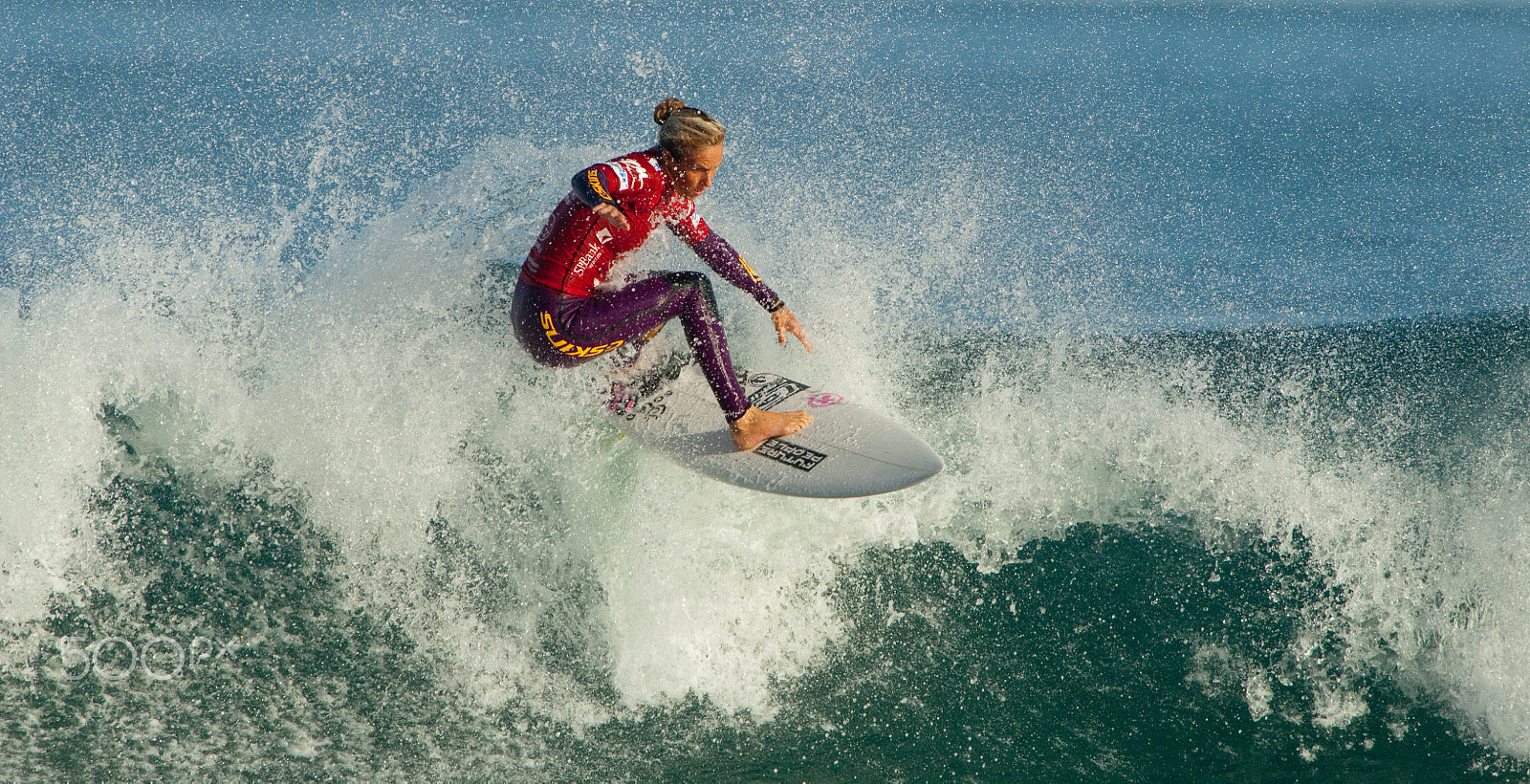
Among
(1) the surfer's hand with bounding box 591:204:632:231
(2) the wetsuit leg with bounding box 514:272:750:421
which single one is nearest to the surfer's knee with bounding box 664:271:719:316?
(2) the wetsuit leg with bounding box 514:272:750:421

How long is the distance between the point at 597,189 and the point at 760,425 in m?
1.32

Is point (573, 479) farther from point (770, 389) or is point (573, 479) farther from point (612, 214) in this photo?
point (612, 214)

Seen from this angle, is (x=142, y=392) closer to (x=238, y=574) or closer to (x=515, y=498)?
(x=238, y=574)

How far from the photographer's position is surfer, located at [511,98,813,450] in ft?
12.8

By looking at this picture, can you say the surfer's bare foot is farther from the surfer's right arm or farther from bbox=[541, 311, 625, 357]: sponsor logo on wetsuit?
the surfer's right arm

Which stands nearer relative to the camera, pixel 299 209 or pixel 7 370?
pixel 7 370

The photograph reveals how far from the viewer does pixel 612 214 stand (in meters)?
3.90

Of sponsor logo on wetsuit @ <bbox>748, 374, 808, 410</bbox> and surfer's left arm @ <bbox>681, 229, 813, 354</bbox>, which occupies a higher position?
surfer's left arm @ <bbox>681, 229, 813, 354</bbox>

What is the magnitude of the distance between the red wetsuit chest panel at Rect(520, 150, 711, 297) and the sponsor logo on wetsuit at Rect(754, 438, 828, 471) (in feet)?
3.46

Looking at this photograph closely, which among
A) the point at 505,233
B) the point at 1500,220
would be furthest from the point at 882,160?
the point at 1500,220

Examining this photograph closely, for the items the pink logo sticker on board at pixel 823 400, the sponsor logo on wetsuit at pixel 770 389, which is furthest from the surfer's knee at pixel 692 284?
the pink logo sticker on board at pixel 823 400

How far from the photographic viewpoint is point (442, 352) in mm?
4957

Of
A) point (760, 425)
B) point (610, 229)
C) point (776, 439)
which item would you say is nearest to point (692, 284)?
point (610, 229)

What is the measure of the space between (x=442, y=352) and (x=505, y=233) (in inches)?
34.7
